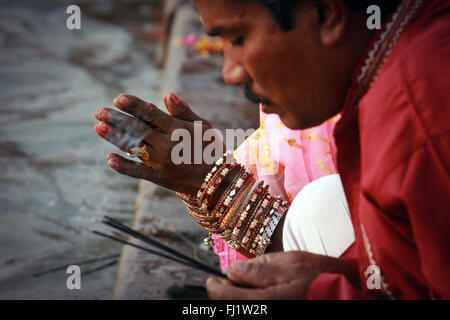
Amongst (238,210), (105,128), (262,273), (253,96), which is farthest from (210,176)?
(262,273)

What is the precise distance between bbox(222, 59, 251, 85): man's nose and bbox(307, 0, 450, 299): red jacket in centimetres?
25

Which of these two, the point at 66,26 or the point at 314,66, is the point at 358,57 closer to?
the point at 314,66

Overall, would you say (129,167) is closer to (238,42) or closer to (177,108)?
(177,108)

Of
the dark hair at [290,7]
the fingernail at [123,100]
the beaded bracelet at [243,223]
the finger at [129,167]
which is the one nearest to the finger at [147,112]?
the fingernail at [123,100]

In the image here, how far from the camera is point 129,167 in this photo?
5.81ft

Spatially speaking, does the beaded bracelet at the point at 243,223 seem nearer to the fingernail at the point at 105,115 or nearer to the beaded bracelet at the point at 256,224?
the beaded bracelet at the point at 256,224

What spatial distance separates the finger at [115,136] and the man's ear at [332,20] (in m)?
0.72

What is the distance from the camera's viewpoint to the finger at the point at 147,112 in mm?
1680

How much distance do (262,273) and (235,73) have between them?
47 cm

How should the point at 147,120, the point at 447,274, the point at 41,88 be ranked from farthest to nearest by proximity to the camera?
the point at 41,88, the point at 147,120, the point at 447,274

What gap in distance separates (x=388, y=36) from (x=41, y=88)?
15.4 ft

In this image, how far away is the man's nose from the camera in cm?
136
